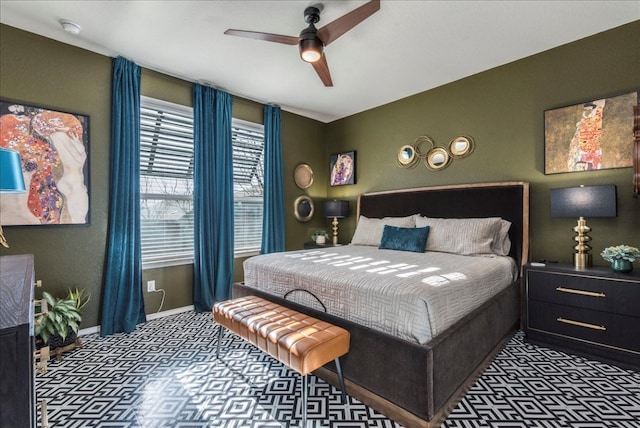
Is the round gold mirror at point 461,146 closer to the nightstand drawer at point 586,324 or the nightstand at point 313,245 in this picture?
the nightstand drawer at point 586,324

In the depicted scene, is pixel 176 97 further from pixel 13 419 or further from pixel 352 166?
pixel 13 419

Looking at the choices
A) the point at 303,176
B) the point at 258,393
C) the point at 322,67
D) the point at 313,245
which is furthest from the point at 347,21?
the point at 313,245

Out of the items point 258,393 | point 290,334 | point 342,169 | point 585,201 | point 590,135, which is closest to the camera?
point 290,334

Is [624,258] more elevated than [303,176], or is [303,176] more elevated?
[303,176]

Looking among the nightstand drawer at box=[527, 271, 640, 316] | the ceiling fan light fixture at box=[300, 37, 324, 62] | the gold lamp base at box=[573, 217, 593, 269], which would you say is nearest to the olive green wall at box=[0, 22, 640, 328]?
the gold lamp base at box=[573, 217, 593, 269]

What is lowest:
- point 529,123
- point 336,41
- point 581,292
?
point 581,292

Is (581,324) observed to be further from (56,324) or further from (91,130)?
(91,130)

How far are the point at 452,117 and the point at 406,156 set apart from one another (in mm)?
772

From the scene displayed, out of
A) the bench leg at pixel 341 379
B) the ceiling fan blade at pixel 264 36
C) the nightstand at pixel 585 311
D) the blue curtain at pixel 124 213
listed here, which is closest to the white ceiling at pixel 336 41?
the ceiling fan blade at pixel 264 36

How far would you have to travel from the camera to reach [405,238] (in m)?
3.40

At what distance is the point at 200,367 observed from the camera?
2326mm

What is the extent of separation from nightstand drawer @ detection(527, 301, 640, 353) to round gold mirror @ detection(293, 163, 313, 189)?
3.47 meters

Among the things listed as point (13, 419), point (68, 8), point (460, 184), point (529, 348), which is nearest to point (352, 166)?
point (460, 184)

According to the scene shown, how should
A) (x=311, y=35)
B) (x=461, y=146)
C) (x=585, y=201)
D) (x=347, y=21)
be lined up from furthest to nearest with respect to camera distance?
(x=461, y=146), (x=585, y=201), (x=311, y=35), (x=347, y=21)
